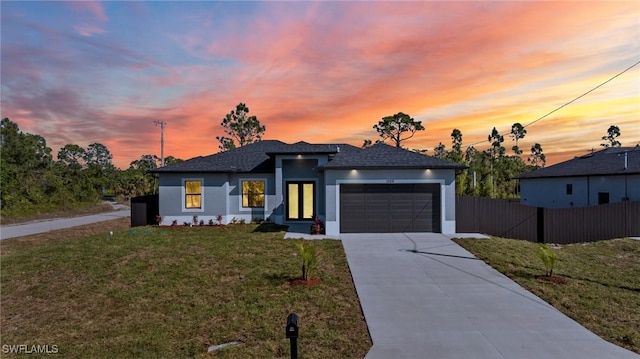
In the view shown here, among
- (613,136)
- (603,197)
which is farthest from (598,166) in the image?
(613,136)

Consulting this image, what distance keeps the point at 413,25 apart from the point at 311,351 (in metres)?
14.1

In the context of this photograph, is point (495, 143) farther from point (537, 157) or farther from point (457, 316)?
point (457, 316)

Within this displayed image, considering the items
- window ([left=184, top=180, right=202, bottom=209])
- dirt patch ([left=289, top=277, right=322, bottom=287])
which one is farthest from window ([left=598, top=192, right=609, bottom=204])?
window ([left=184, top=180, right=202, bottom=209])

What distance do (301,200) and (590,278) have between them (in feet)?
44.5

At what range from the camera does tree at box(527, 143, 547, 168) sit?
237 ft

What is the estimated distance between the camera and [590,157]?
25.9 metres

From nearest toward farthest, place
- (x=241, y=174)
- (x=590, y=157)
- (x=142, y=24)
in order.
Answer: (x=142, y=24)
(x=241, y=174)
(x=590, y=157)

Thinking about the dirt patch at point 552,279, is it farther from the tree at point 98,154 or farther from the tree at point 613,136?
the tree at point 98,154

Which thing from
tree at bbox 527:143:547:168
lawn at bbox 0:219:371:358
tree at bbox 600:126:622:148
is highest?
tree at bbox 600:126:622:148

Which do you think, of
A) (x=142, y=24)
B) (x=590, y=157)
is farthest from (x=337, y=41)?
(x=590, y=157)

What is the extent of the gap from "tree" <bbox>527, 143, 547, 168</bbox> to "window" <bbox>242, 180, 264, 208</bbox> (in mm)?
76452

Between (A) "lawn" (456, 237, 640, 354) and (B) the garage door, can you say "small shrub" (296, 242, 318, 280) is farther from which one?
(B) the garage door

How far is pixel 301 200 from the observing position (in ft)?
62.0

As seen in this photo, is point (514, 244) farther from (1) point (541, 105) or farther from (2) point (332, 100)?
(2) point (332, 100)
